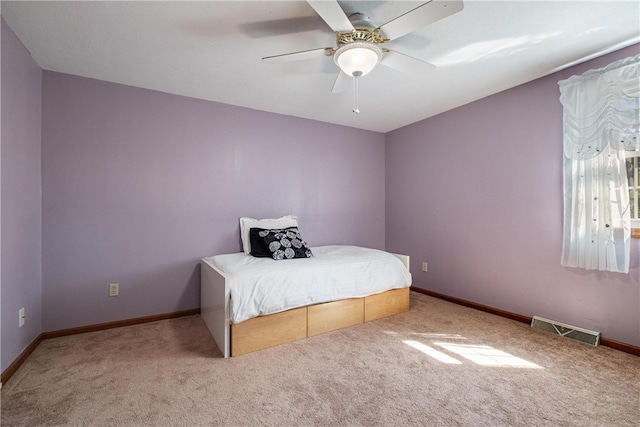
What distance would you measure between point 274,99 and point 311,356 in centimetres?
250

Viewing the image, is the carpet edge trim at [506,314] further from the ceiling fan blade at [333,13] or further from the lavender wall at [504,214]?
the ceiling fan blade at [333,13]

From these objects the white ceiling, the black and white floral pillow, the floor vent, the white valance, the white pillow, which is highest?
the white ceiling

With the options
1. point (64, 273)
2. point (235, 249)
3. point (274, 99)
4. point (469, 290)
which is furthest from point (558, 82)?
point (64, 273)

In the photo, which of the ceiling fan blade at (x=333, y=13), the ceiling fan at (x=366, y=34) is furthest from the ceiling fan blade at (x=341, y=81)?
the ceiling fan blade at (x=333, y=13)

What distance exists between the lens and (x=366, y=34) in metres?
1.73

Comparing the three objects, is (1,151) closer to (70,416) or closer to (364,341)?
(70,416)

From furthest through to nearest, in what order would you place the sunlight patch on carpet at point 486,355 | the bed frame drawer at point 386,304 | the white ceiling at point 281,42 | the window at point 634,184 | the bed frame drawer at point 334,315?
the bed frame drawer at point 386,304 < the bed frame drawer at point 334,315 < the window at point 634,184 < the sunlight patch on carpet at point 486,355 < the white ceiling at point 281,42

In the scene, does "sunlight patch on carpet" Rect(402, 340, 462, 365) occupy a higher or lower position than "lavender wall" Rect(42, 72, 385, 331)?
lower

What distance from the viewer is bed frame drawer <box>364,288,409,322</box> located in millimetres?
2775

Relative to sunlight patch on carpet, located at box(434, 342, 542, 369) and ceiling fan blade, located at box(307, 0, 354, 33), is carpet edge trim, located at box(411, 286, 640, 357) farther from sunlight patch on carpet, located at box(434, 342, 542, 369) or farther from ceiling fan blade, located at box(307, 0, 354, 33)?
ceiling fan blade, located at box(307, 0, 354, 33)

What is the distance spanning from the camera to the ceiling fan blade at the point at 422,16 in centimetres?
132

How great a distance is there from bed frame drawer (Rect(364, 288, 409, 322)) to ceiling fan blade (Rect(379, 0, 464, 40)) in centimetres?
217

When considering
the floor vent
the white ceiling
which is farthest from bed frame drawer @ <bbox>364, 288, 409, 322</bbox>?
the white ceiling

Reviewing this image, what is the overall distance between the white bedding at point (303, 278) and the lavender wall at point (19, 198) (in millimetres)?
1295
